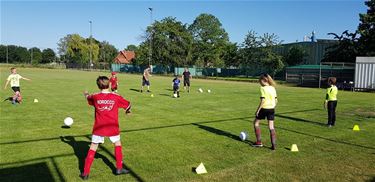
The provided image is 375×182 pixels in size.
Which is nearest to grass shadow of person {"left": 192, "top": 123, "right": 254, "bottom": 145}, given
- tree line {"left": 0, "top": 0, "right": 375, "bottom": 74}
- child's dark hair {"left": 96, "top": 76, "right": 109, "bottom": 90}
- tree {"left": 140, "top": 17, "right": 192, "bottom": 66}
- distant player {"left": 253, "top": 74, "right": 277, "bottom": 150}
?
distant player {"left": 253, "top": 74, "right": 277, "bottom": 150}

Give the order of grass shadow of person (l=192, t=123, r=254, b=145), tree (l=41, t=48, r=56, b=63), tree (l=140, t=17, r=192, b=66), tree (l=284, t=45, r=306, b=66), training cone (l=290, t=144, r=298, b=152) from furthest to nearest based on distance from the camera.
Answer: tree (l=41, t=48, r=56, b=63) < tree (l=140, t=17, r=192, b=66) < tree (l=284, t=45, r=306, b=66) < grass shadow of person (l=192, t=123, r=254, b=145) < training cone (l=290, t=144, r=298, b=152)

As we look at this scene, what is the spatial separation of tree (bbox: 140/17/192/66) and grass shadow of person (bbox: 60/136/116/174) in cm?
6731

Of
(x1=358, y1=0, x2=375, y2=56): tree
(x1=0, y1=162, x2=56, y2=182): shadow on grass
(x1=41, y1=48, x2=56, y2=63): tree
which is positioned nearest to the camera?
(x1=0, y1=162, x2=56, y2=182): shadow on grass

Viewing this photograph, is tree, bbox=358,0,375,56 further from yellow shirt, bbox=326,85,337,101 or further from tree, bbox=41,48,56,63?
tree, bbox=41,48,56,63

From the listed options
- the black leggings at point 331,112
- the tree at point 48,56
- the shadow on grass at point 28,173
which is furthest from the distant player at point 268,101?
the tree at point 48,56

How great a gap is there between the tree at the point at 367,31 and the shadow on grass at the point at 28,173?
146 ft

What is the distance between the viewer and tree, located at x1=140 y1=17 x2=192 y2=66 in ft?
250

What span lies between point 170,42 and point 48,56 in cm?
9245

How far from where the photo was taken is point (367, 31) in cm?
4484

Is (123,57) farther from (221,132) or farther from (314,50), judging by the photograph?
(221,132)

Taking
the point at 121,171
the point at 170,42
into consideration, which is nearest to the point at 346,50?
the point at 170,42

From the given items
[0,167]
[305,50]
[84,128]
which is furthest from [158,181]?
[305,50]

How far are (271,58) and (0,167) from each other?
52.1 metres

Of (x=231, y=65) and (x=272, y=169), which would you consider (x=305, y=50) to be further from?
(x=272, y=169)
